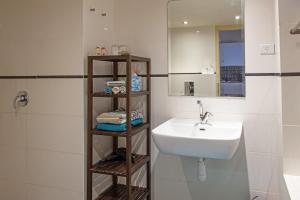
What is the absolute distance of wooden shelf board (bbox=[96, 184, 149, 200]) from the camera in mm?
1979

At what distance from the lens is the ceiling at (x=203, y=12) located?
1908 mm

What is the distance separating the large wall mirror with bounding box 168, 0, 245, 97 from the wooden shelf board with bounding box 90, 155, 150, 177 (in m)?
0.60

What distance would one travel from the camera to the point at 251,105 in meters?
1.85

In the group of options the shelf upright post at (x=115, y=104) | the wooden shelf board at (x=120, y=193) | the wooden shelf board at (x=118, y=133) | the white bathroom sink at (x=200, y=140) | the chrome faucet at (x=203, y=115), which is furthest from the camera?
the shelf upright post at (x=115, y=104)

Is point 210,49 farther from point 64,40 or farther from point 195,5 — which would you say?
point 64,40

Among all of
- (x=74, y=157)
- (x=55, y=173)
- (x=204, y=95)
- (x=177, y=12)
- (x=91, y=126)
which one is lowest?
(x=55, y=173)

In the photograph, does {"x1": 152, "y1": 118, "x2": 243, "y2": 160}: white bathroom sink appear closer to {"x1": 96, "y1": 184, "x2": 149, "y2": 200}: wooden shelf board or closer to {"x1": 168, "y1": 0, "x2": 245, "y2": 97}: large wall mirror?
{"x1": 168, "y1": 0, "x2": 245, "y2": 97}: large wall mirror

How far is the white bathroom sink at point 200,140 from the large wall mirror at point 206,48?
1.03 ft

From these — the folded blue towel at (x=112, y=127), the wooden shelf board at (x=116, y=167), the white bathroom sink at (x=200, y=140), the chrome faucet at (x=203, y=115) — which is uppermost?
the chrome faucet at (x=203, y=115)

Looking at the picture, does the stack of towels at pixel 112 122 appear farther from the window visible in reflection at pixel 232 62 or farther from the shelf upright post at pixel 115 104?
the window visible in reflection at pixel 232 62

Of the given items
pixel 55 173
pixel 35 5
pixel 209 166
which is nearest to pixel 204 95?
pixel 209 166

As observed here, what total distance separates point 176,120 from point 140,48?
0.69 meters

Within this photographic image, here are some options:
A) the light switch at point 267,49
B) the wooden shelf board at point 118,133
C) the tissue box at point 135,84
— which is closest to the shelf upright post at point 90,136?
the wooden shelf board at point 118,133

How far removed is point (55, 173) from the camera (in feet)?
6.46
